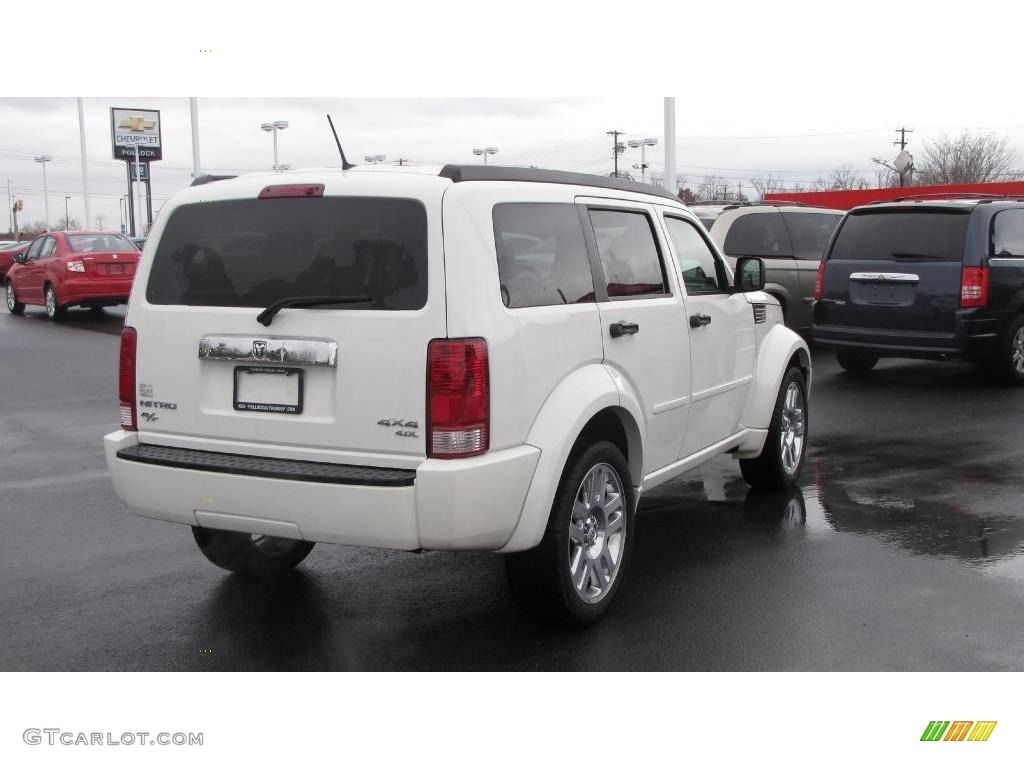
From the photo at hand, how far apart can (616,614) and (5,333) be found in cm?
1691

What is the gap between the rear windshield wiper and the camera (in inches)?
158

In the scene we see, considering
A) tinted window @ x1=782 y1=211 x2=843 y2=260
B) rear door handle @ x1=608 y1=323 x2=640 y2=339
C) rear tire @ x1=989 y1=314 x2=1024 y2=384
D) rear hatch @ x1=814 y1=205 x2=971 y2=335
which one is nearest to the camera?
rear door handle @ x1=608 y1=323 x2=640 y2=339

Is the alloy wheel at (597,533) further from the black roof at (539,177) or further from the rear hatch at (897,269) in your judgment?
the rear hatch at (897,269)

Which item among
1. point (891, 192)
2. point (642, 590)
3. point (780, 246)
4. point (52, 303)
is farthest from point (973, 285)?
point (891, 192)

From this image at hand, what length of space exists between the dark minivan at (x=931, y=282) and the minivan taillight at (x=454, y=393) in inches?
317

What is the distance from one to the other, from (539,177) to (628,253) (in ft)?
2.37

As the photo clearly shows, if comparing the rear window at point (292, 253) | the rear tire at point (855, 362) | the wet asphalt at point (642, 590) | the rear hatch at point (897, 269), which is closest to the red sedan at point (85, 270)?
the wet asphalt at point (642, 590)

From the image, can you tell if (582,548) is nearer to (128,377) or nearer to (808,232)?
(128,377)

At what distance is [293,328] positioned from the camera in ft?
13.4

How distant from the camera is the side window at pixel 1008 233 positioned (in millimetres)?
10914

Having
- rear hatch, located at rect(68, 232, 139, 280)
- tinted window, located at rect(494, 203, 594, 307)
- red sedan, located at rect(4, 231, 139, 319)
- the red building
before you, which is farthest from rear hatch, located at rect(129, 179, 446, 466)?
the red building

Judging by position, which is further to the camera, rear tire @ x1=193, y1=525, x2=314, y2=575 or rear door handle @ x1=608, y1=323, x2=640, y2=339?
rear tire @ x1=193, y1=525, x2=314, y2=575

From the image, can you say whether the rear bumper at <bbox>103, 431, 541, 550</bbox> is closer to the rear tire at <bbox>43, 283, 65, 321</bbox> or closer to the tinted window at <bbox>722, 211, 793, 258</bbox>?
the tinted window at <bbox>722, 211, 793, 258</bbox>
